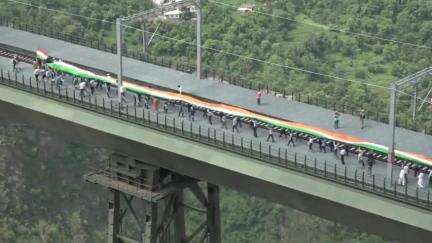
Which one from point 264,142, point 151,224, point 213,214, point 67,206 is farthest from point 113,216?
point 67,206

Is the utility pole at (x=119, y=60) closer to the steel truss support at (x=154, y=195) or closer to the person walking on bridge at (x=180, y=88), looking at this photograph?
the person walking on bridge at (x=180, y=88)

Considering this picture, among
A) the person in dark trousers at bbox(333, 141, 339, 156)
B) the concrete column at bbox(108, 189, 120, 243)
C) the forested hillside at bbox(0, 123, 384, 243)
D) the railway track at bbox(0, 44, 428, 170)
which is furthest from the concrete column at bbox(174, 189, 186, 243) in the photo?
A: the forested hillside at bbox(0, 123, 384, 243)

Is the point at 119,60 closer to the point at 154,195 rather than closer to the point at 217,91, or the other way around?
the point at 217,91

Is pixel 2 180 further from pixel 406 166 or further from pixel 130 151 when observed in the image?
pixel 406 166

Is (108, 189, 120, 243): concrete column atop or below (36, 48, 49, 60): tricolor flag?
below

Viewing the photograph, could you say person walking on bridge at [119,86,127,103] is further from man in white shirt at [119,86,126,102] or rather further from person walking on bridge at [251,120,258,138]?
person walking on bridge at [251,120,258,138]
